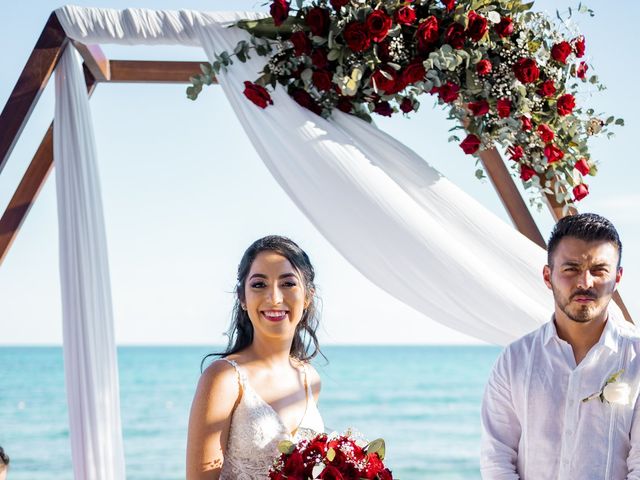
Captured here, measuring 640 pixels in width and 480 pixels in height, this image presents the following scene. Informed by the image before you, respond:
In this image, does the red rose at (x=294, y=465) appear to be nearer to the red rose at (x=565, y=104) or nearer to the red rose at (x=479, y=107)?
the red rose at (x=479, y=107)

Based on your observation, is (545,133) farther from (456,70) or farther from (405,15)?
(405,15)

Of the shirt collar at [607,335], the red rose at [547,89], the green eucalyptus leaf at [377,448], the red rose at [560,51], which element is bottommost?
the green eucalyptus leaf at [377,448]

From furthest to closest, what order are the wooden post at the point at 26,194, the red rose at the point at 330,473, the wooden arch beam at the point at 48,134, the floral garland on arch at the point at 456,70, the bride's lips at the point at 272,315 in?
the wooden post at the point at 26,194 → the wooden arch beam at the point at 48,134 → the floral garland on arch at the point at 456,70 → the bride's lips at the point at 272,315 → the red rose at the point at 330,473

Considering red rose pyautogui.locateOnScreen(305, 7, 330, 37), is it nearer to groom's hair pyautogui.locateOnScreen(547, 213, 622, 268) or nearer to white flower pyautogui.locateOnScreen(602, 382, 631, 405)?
groom's hair pyautogui.locateOnScreen(547, 213, 622, 268)

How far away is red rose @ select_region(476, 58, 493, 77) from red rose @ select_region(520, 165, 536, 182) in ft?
1.24

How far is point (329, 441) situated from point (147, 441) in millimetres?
14684

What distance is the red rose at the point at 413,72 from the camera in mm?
3145

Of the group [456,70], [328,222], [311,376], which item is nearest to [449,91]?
[456,70]

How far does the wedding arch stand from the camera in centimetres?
306

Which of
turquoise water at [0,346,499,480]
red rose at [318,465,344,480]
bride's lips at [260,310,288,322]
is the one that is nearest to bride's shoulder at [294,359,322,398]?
bride's lips at [260,310,288,322]

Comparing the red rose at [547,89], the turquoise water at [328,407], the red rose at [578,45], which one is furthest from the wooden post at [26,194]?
the turquoise water at [328,407]

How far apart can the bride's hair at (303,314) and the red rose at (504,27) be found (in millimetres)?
1029

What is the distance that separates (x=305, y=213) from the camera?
125 inches

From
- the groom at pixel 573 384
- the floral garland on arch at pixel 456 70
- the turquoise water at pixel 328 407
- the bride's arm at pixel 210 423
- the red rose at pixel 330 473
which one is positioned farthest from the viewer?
the turquoise water at pixel 328 407
